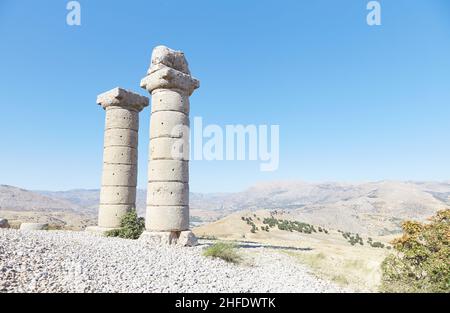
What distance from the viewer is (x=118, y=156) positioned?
52.4 feet

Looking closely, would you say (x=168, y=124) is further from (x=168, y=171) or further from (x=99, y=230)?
(x=99, y=230)

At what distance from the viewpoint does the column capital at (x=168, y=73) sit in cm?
1296

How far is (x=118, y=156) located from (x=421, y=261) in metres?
12.4

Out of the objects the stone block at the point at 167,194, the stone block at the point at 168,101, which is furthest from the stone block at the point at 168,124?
the stone block at the point at 167,194

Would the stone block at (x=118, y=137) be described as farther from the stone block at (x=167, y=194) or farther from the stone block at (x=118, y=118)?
the stone block at (x=167, y=194)

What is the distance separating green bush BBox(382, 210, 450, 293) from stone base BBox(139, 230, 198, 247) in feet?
20.6

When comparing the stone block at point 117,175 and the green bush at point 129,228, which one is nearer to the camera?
the green bush at point 129,228

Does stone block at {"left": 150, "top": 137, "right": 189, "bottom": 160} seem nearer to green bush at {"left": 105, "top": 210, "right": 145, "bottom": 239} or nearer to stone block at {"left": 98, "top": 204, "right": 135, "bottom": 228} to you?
green bush at {"left": 105, "top": 210, "right": 145, "bottom": 239}

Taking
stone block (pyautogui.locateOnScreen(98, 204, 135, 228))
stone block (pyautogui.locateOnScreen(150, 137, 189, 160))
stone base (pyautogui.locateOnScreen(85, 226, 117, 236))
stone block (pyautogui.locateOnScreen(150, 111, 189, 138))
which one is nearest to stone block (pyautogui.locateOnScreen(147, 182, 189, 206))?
stone block (pyautogui.locateOnScreen(150, 137, 189, 160))

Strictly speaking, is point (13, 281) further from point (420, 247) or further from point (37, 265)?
point (420, 247)

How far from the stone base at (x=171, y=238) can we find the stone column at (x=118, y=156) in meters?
3.84

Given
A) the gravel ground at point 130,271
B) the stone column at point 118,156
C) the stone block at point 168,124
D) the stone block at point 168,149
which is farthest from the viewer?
the stone column at point 118,156

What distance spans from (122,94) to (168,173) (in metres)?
5.31
